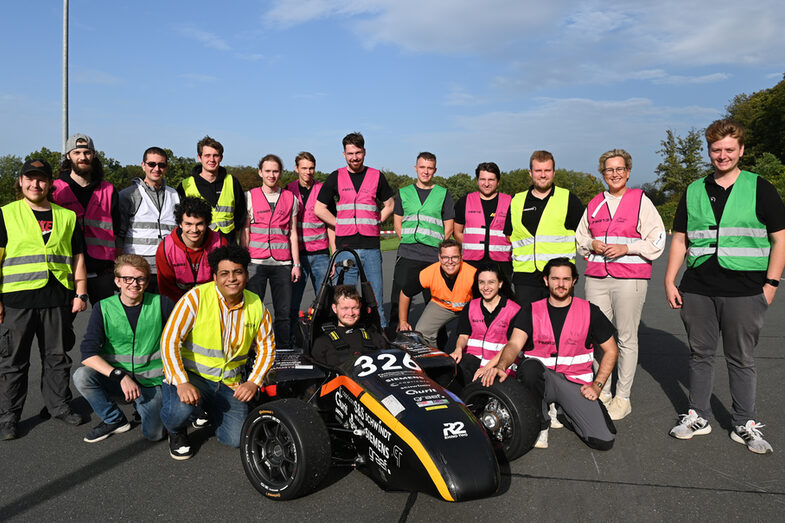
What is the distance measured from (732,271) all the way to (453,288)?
8.18 ft

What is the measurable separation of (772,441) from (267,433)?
12.5ft

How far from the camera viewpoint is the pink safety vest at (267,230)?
6277 mm

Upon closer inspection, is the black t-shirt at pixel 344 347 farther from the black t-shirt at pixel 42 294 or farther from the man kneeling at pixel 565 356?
the black t-shirt at pixel 42 294

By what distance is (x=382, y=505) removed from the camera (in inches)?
134

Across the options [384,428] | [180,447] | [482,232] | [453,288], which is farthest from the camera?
[482,232]

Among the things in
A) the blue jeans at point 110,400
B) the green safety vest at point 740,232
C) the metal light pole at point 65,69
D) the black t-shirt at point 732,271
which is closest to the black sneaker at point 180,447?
the blue jeans at point 110,400

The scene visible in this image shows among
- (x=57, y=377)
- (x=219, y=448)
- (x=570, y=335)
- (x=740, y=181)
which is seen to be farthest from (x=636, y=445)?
(x=57, y=377)

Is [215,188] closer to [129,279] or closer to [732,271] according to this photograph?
[129,279]

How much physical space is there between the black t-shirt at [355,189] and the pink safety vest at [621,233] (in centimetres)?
250

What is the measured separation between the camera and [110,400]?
452 centimetres

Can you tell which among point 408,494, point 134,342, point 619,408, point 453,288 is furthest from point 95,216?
point 619,408

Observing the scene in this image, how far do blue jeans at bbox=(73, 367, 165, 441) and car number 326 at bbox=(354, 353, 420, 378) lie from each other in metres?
1.75

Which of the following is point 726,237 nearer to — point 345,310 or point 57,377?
point 345,310

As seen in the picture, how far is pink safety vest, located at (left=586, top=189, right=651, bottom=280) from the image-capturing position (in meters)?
4.85
